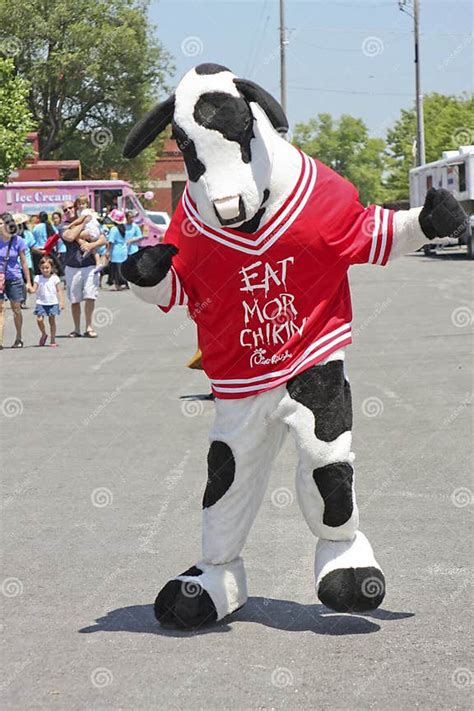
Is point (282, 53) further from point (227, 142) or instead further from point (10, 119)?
point (227, 142)

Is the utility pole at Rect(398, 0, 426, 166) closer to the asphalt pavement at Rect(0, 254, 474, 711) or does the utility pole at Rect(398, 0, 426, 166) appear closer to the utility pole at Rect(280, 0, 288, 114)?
the utility pole at Rect(280, 0, 288, 114)

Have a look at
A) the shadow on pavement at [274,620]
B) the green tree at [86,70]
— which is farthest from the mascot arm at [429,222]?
the green tree at [86,70]

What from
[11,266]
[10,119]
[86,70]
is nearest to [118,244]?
[10,119]

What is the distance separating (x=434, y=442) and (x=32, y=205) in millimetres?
28363

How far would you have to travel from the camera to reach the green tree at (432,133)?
67312mm

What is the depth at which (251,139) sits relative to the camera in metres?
4.92

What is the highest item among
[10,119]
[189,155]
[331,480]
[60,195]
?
[10,119]

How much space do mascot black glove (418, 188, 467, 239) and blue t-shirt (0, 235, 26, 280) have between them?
1290 centimetres

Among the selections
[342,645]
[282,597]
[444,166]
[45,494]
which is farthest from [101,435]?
[444,166]

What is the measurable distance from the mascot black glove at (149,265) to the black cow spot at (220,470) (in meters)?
0.68

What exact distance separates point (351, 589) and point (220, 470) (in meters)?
0.67

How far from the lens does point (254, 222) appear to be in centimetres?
498

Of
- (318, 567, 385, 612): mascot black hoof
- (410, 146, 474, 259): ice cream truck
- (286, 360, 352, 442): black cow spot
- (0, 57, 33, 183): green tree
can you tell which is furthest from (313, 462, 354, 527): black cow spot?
(410, 146, 474, 259): ice cream truck

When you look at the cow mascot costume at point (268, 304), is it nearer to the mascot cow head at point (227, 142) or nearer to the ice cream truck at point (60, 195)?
the mascot cow head at point (227, 142)
